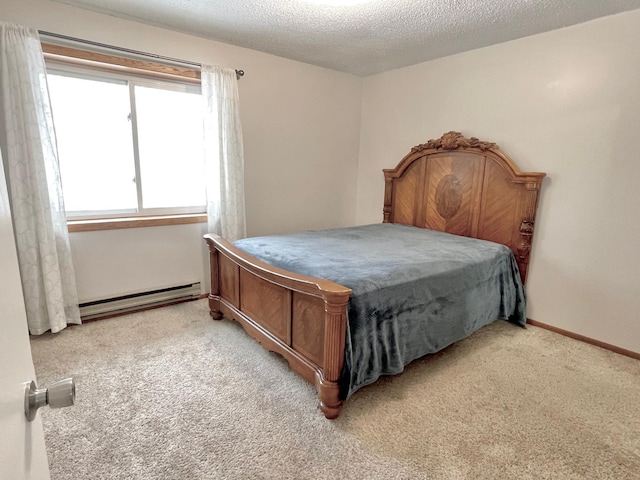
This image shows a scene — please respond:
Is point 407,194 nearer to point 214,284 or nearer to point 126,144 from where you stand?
point 214,284

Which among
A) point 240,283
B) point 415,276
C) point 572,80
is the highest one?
point 572,80

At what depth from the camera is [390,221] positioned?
13.3 feet

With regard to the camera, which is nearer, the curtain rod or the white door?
the white door

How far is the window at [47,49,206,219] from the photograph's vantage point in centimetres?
271

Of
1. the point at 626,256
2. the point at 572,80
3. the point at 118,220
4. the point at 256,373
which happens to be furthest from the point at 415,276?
the point at 118,220

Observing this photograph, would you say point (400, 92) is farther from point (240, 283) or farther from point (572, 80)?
point (240, 283)

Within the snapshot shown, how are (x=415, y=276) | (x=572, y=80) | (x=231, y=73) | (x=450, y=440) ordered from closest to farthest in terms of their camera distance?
1. (x=450, y=440)
2. (x=415, y=276)
3. (x=572, y=80)
4. (x=231, y=73)

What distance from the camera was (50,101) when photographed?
8.03 ft

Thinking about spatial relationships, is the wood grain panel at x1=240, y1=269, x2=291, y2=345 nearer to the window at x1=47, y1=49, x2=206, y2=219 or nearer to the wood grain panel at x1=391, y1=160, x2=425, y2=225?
the window at x1=47, y1=49, x2=206, y2=219

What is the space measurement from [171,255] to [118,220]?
0.53 m

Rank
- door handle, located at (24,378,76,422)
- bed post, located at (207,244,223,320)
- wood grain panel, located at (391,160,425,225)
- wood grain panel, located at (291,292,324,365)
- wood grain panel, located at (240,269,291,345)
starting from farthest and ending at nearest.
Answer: wood grain panel, located at (391,160,425,225) → bed post, located at (207,244,223,320) → wood grain panel, located at (240,269,291,345) → wood grain panel, located at (291,292,324,365) → door handle, located at (24,378,76,422)

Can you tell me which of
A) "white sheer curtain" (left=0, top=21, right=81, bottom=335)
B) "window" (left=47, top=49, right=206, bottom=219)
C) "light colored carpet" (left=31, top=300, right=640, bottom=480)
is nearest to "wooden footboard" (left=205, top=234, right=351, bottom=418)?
"light colored carpet" (left=31, top=300, right=640, bottom=480)

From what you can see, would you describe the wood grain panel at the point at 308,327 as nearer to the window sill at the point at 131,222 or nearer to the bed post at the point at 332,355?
the bed post at the point at 332,355

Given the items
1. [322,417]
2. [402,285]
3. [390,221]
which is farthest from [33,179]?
[390,221]
